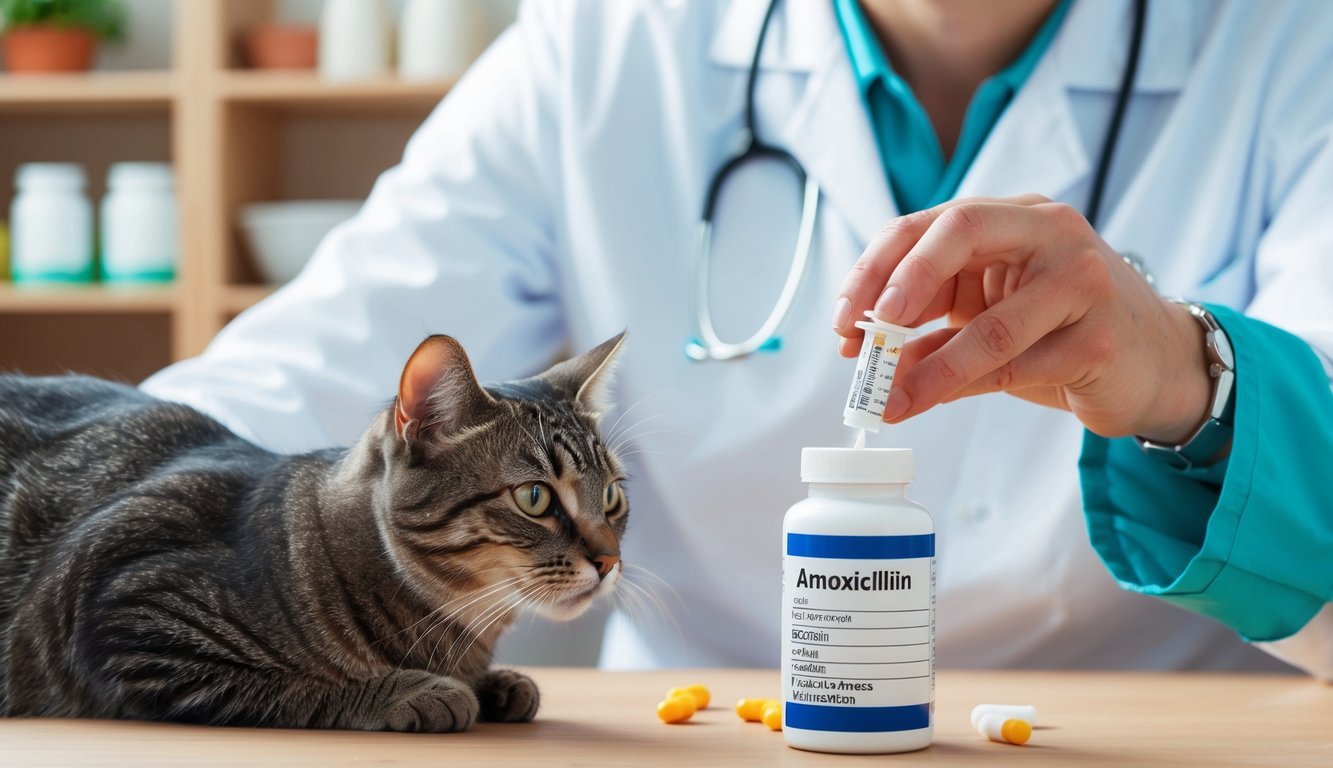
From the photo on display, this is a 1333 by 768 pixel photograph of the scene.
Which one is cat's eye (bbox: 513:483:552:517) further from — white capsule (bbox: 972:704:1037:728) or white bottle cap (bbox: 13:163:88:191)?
white bottle cap (bbox: 13:163:88:191)

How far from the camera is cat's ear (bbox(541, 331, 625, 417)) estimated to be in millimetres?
886

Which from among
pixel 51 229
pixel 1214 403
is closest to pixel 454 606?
pixel 1214 403

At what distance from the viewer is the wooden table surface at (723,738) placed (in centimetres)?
68

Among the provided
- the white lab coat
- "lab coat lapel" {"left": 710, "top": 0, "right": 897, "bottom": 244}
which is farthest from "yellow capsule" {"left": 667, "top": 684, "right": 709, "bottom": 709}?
"lab coat lapel" {"left": 710, "top": 0, "right": 897, "bottom": 244}

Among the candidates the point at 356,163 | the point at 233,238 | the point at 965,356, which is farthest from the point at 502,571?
the point at 356,163

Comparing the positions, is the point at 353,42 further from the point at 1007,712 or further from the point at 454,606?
the point at 1007,712

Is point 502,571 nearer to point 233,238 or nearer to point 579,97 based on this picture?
point 579,97

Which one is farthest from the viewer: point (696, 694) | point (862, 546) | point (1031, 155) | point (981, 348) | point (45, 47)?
point (45, 47)

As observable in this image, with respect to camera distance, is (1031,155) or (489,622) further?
(1031,155)

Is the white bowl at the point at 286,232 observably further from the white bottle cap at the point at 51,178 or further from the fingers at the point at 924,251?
the fingers at the point at 924,251

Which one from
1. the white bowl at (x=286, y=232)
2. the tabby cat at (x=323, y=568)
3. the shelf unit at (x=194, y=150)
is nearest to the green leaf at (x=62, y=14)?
the shelf unit at (x=194, y=150)

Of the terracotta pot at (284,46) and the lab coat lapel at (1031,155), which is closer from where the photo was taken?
the lab coat lapel at (1031,155)

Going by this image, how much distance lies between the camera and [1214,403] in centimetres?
91

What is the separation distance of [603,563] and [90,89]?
5.93ft
